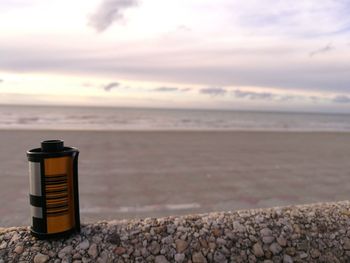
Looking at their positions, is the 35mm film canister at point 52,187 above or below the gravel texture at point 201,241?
above

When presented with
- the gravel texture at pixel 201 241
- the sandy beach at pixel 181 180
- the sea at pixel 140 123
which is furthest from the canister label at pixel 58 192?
the sea at pixel 140 123

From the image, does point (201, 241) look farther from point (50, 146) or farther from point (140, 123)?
point (140, 123)

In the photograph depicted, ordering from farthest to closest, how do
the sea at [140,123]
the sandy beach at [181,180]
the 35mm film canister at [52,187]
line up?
the sea at [140,123]
the sandy beach at [181,180]
the 35mm film canister at [52,187]

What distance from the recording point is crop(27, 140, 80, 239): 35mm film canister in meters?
2.52

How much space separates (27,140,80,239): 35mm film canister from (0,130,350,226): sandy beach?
122 inches

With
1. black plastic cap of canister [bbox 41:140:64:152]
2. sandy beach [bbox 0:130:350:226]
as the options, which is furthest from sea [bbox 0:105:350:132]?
black plastic cap of canister [bbox 41:140:64:152]

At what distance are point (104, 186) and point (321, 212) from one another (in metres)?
5.25

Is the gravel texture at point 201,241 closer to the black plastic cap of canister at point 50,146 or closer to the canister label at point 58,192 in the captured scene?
the canister label at point 58,192

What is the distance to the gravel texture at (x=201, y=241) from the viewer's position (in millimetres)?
2564

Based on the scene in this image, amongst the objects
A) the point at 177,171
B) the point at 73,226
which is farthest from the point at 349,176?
the point at 73,226

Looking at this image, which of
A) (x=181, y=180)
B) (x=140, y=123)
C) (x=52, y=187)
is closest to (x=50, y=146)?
(x=52, y=187)

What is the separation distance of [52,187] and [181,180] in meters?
5.91

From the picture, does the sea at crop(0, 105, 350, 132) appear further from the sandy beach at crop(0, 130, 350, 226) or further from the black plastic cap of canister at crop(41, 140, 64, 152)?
the black plastic cap of canister at crop(41, 140, 64, 152)

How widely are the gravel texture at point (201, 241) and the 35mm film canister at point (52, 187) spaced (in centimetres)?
11
